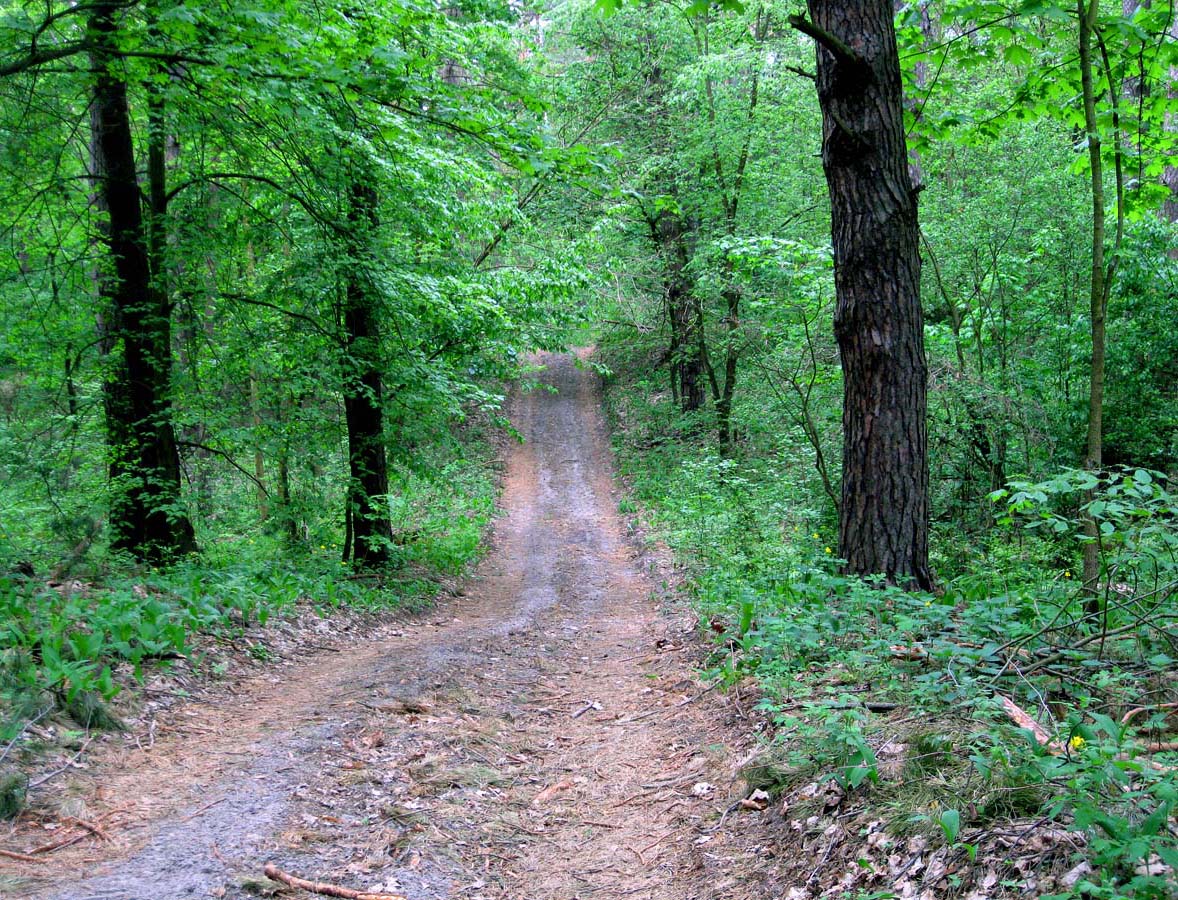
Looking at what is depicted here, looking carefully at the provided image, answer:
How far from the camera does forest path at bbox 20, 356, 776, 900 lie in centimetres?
352

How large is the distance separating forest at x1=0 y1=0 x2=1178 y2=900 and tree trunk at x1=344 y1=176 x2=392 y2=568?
0.09 m

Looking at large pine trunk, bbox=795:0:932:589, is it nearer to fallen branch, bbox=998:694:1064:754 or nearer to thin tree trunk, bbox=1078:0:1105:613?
thin tree trunk, bbox=1078:0:1105:613

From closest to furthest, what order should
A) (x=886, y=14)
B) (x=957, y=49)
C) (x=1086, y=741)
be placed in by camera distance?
1. (x=1086, y=741)
2. (x=886, y=14)
3. (x=957, y=49)

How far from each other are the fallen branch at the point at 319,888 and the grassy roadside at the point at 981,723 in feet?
6.12

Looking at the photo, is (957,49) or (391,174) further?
(391,174)

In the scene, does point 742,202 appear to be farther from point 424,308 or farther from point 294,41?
point 294,41

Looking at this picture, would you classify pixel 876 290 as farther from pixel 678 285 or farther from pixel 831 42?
pixel 678 285

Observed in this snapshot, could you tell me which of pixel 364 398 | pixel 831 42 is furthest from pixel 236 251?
pixel 831 42

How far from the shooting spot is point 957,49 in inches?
262

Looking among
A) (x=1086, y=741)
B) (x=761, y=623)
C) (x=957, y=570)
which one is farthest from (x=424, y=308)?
(x=1086, y=741)

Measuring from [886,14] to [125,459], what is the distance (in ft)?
29.4

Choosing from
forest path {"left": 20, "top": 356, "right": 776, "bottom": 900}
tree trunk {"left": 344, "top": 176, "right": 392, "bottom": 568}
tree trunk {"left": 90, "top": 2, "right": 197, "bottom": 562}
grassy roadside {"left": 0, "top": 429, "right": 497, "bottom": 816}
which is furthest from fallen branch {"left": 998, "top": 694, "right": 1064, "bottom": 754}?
tree trunk {"left": 90, "top": 2, "right": 197, "bottom": 562}

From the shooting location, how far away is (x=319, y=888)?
3307 mm

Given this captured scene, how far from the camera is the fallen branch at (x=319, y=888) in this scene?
10.8 feet
